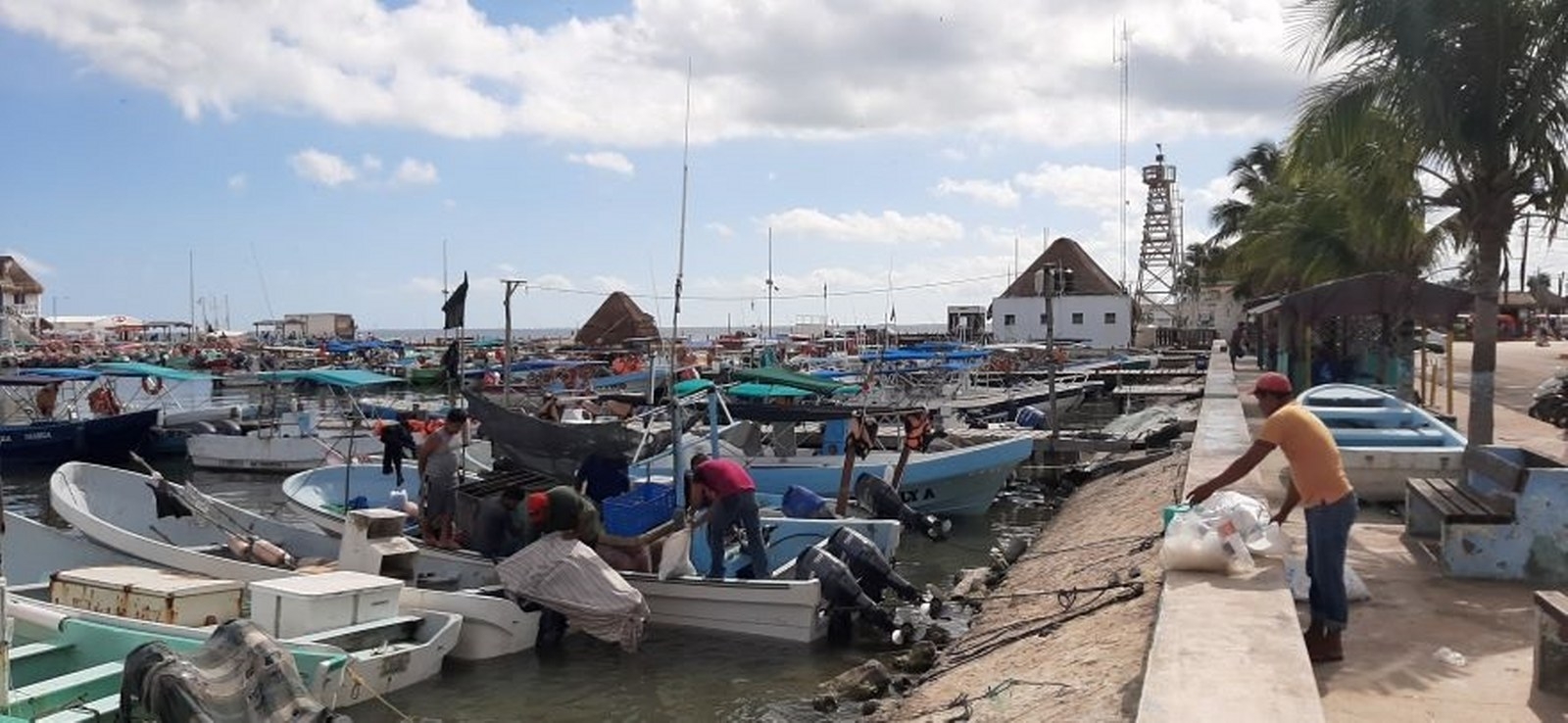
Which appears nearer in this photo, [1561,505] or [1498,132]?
[1561,505]

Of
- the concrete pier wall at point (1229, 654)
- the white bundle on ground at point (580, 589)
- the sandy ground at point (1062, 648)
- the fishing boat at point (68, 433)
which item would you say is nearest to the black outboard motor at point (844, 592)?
the sandy ground at point (1062, 648)

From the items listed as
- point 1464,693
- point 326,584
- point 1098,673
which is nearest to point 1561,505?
point 1464,693

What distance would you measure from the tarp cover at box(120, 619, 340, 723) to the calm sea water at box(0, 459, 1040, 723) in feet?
6.13

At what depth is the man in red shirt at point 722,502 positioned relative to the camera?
11.3 metres

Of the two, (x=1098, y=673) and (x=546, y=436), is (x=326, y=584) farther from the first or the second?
(x=1098, y=673)

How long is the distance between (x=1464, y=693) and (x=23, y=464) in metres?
30.4

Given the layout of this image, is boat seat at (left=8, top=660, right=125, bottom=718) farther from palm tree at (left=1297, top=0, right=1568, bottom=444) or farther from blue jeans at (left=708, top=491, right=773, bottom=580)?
palm tree at (left=1297, top=0, right=1568, bottom=444)

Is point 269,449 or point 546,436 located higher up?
point 546,436

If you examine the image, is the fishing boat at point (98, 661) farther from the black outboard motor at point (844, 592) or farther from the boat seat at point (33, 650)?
the black outboard motor at point (844, 592)

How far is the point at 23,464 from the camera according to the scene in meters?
27.5

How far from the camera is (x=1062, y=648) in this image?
8961 mm

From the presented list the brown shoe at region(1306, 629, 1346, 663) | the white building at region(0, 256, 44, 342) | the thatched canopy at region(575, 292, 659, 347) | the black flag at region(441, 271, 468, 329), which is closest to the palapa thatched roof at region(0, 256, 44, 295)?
the white building at region(0, 256, 44, 342)

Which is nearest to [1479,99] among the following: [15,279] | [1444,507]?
[1444,507]

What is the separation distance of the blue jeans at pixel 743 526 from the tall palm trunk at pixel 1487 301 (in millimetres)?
6671
